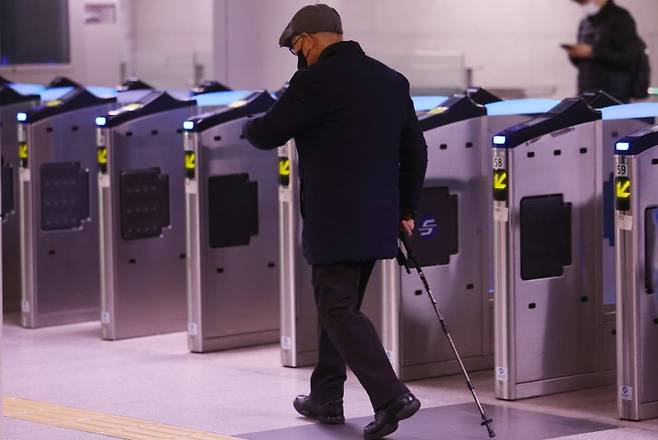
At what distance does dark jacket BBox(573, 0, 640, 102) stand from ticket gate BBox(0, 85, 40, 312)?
12.6 ft

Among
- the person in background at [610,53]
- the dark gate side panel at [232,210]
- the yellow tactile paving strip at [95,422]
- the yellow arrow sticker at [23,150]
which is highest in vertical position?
the person in background at [610,53]

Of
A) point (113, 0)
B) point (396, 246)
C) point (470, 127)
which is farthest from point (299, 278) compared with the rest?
point (113, 0)

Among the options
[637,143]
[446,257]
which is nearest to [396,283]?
[446,257]

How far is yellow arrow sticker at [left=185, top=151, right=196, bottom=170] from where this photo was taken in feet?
24.6

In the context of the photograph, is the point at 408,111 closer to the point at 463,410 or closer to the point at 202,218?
the point at 463,410

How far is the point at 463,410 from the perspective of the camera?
244 inches

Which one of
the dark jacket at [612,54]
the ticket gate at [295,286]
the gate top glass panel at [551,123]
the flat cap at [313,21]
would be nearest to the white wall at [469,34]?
the dark jacket at [612,54]

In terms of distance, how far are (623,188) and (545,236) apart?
24.8 inches

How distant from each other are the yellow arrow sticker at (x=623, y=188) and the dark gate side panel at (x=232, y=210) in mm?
2433

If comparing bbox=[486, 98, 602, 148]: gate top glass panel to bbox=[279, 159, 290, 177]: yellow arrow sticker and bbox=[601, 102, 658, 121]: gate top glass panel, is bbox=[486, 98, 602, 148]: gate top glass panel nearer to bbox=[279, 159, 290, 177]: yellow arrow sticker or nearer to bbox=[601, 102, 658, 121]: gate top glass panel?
bbox=[601, 102, 658, 121]: gate top glass panel

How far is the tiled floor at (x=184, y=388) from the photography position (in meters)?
6.00

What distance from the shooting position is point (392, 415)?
5535 millimetres

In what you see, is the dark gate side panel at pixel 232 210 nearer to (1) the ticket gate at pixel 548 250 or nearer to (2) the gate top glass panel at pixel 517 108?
(2) the gate top glass panel at pixel 517 108

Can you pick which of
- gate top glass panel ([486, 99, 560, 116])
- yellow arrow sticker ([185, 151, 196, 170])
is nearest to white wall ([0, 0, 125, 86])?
yellow arrow sticker ([185, 151, 196, 170])
